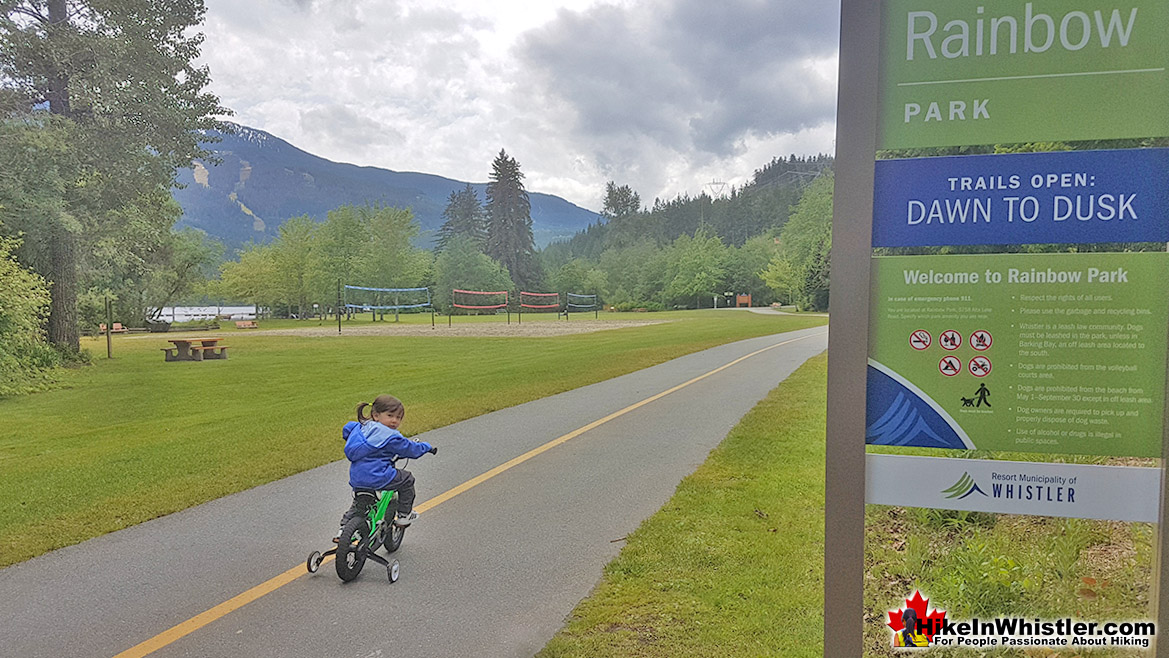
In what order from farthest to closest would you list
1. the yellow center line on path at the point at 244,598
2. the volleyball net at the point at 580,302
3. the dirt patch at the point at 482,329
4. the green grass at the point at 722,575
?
the volleyball net at the point at 580,302 → the dirt patch at the point at 482,329 → the green grass at the point at 722,575 → the yellow center line on path at the point at 244,598

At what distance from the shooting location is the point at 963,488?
2.08m

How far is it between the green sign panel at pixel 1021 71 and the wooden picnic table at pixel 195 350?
4283mm

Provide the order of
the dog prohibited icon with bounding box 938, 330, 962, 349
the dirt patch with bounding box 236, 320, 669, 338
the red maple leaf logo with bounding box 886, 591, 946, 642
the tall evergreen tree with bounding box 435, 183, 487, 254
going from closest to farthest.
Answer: the dog prohibited icon with bounding box 938, 330, 962, 349
the red maple leaf logo with bounding box 886, 591, 946, 642
the dirt patch with bounding box 236, 320, 669, 338
the tall evergreen tree with bounding box 435, 183, 487, 254

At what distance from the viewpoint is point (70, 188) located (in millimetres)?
3996

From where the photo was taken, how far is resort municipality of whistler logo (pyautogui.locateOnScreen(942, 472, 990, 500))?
81.5 inches

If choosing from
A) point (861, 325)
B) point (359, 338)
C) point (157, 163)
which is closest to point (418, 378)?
point (359, 338)

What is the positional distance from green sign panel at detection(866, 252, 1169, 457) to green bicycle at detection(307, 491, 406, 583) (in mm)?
2239

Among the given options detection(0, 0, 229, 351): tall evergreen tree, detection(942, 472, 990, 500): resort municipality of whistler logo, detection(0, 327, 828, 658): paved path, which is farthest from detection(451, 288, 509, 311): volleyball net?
detection(942, 472, 990, 500): resort municipality of whistler logo

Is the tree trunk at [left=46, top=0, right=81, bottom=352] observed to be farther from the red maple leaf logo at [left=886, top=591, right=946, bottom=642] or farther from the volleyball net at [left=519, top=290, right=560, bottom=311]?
the red maple leaf logo at [left=886, top=591, right=946, bottom=642]

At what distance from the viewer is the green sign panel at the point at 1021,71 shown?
1948 mm

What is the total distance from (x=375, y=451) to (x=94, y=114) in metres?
2.91

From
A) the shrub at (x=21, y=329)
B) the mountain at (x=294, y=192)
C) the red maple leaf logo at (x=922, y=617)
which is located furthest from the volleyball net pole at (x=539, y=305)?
the red maple leaf logo at (x=922, y=617)

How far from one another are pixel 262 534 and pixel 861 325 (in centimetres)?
313

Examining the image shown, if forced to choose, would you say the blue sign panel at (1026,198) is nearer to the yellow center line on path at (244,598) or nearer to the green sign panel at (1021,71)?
the green sign panel at (1021,71)
